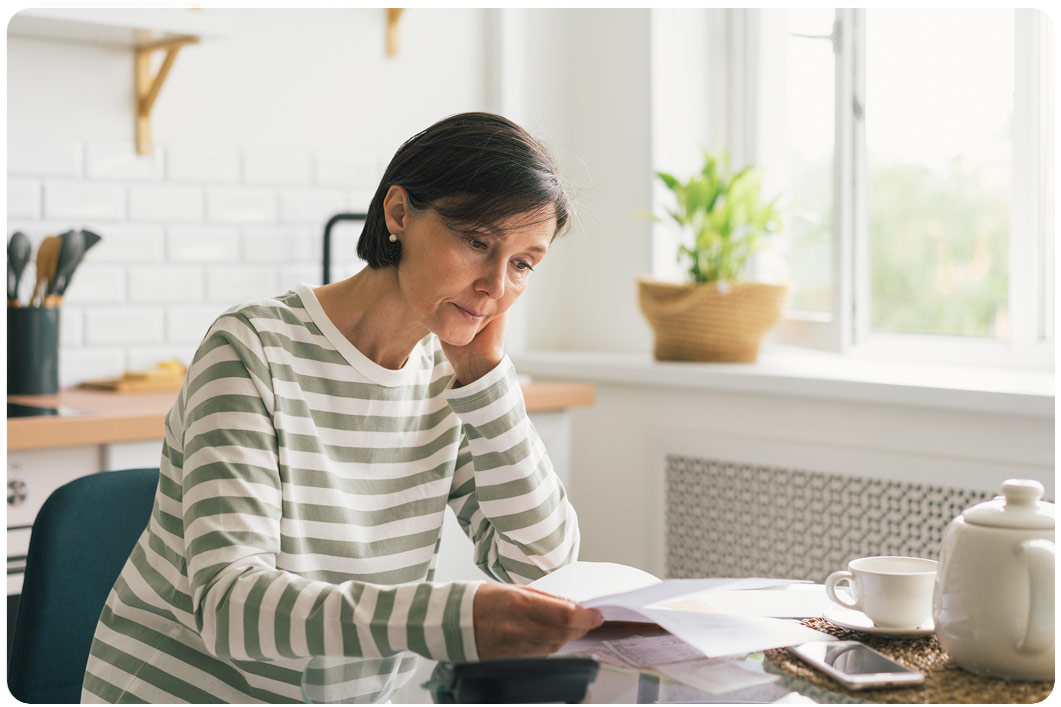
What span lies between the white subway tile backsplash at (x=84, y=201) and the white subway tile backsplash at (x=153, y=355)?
0.99ft

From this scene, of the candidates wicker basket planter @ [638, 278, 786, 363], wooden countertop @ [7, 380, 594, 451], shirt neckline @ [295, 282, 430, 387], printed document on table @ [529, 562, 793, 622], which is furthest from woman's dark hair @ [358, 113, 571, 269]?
wicker basket planter @ [638, 278, 786, 363]

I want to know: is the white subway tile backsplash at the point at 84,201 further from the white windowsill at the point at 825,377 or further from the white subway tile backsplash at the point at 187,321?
the white windowsill at the point at 825,377

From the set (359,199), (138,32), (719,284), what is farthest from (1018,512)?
(359,199)

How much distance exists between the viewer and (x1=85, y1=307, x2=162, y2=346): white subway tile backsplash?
2.47 m

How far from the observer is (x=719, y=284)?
8.36 ft

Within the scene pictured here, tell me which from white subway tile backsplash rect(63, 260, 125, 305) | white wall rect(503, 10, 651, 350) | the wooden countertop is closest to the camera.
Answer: the wooden countertop

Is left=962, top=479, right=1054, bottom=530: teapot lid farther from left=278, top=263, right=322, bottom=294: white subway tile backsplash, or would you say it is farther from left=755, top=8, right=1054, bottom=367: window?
left=278, top=263, right=322, bottom=294: white subway tile backsplash

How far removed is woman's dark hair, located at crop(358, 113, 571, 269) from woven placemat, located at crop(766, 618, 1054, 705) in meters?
0.53

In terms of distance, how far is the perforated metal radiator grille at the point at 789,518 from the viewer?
7.16 ft

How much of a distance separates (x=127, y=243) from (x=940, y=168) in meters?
1.87

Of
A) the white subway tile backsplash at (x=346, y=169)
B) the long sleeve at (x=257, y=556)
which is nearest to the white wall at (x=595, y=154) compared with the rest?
the white subway tile backsplash at (x=346, y=169)

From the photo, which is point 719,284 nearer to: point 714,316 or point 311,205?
point 714,316

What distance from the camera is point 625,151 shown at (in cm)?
297

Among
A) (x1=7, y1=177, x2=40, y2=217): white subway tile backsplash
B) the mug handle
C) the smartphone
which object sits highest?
(x1=7, y1=177, x2=40, y2=217): white subway tile backsplash
